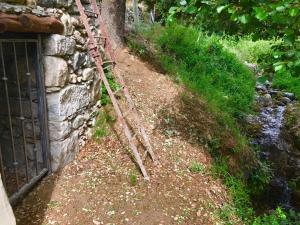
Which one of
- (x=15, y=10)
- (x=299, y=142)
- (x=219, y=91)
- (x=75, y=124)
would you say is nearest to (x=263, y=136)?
(x=299, y=142)

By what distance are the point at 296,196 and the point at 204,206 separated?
3156 millimetres

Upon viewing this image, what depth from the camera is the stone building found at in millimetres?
4086

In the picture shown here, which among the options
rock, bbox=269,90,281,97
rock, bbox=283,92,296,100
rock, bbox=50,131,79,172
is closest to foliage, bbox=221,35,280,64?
rock, bbox=269,90,281,97

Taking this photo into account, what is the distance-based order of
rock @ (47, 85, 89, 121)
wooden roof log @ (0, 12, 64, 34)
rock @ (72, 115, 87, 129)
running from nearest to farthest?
wooden roof log @ (0, 12, 64, 34) → rock @ (47, 85, 89, 121) → rock @ (72, 115, 87, 129)

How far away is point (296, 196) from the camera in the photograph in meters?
6.75

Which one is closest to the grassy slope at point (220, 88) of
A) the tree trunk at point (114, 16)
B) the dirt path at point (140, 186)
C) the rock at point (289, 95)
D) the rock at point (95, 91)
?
the dirt path at point (140, 186)

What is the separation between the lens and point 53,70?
165 inches

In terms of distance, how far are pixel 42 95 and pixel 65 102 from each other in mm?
333

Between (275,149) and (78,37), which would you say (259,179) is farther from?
(78,37)

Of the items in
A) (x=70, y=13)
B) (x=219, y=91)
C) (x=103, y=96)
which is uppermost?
(x=70, y=13)

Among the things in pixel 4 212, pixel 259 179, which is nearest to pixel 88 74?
pixel 4 212

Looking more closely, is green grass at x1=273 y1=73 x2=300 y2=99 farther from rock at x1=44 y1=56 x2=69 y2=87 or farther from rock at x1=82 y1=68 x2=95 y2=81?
rock at x1=44 y1=56 x2=69 y2=87

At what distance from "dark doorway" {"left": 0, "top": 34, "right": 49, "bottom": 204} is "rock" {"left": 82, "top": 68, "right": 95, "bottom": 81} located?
86 centimetres

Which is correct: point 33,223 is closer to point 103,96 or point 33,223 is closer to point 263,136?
point 103,96
